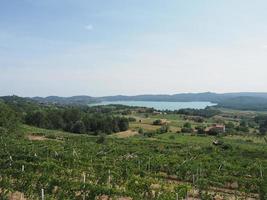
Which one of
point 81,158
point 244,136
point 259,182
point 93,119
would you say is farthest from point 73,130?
point 259,182

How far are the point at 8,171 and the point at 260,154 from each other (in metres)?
36.4

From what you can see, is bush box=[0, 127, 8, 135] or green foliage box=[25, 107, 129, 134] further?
green foliage box=[25, 107, 129, 134]

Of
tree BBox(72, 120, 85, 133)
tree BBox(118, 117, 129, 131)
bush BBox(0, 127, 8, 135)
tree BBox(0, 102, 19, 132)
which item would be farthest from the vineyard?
tree BBox(72, 120, 85, 133)

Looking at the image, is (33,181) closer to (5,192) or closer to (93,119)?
(5,192)

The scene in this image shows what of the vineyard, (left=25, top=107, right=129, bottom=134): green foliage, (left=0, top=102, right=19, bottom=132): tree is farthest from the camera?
(left=25, top=107, right=129, bottom=134): green foliage

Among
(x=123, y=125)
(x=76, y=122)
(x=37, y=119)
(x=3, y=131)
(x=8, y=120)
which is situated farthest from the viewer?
(x=37, y=119)

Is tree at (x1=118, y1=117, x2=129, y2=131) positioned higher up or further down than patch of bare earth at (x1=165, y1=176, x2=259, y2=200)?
further down

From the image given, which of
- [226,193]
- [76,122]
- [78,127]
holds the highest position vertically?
[226,193]

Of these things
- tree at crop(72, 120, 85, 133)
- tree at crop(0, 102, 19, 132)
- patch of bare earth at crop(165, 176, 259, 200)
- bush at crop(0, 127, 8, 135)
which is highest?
tree at crop(0, 102, 19, 132)

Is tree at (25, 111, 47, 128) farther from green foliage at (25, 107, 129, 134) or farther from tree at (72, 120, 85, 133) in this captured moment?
tree at (72, 120, 85, 133)

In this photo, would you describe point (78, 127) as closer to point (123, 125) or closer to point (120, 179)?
point (123, 125)

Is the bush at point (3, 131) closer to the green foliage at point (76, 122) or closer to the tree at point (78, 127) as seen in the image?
the green foliage at point (76, 122)

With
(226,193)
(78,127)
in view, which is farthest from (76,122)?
(226,193)

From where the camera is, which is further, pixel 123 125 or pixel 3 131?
pixel 123 125
